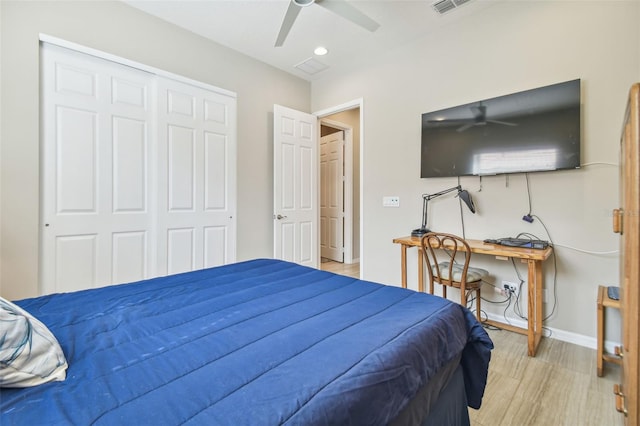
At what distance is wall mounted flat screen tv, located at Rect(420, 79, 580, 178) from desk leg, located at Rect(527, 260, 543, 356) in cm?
85

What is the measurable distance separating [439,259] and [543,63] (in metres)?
1.97

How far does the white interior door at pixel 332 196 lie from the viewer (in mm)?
5348

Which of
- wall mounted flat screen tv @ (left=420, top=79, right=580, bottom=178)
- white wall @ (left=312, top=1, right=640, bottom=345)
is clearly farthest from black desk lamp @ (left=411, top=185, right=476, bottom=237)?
wall mounted flat screen tv @ (left=420, top=79, right=580, bottom=178)

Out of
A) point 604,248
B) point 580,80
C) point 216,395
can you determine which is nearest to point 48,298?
point 216,395

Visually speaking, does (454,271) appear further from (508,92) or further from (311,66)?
(311,66)

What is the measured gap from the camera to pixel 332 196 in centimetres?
552

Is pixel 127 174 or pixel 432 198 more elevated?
pixel 127 174

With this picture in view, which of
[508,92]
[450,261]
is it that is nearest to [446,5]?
[508,92]

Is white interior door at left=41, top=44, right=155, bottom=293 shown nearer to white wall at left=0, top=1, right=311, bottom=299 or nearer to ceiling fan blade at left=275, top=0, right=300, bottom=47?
white wall at left=0, top=1, right=311, bottom=299

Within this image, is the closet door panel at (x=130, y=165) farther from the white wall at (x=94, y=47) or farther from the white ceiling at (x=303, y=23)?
the white ceiling at (x=303, y=23)

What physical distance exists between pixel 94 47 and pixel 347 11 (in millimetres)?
2207

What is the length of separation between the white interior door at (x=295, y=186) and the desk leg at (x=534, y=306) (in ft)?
8.70

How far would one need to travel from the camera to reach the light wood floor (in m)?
1.53

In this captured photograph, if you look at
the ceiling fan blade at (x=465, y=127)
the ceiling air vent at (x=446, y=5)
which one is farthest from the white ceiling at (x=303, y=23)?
the ceiling fan blade at (x=465, y=127)
